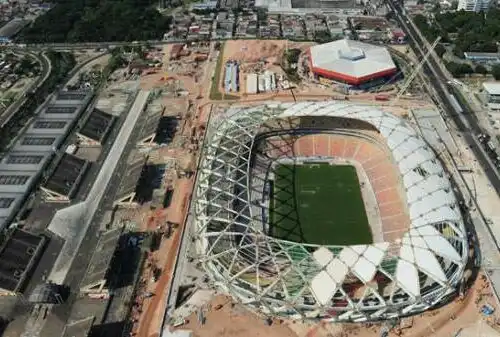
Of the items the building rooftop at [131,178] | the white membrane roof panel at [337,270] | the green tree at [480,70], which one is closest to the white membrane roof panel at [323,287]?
the white membrane roof panel at [337,270]

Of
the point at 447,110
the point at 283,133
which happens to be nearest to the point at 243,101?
the point at 283,133

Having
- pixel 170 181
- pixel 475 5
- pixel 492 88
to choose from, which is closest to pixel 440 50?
pixel 492 88

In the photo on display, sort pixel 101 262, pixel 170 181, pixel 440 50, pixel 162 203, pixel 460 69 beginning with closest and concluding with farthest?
pixel 101 262 → pixel 162 203 → pixel 170 181 → pixel 460 69 → pixel 440 50

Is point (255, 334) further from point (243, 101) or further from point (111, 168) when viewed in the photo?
point (243, 101)

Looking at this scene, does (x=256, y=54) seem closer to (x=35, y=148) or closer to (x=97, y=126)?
(x=97, y=126)

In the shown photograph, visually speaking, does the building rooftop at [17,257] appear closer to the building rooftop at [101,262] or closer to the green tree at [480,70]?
the building rooftop at [101,262]

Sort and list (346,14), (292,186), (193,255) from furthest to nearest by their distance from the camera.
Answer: (346,14)
(292,186)
(193,255)
